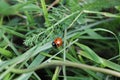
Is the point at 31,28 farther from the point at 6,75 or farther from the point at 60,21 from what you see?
the point at 6,75

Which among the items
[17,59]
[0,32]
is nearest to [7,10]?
[17,59]

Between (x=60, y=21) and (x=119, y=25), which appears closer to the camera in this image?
(x=60, y=21)

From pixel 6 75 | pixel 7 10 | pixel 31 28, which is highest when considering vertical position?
pixel 7 10

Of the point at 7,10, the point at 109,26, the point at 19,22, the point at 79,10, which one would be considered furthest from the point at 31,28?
the point at 7,10

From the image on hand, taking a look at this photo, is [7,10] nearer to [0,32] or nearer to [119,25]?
[0,32]

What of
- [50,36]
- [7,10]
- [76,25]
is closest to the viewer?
[7,10]

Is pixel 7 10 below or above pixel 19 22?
above

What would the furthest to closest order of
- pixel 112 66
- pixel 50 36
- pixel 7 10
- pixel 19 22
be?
pixel 19 22 → pixel 50 36 → pixel 112 66 → pixel 7 10
